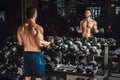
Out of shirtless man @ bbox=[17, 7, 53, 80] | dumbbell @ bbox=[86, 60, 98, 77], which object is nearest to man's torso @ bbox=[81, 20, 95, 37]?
dumbbell @ bbox=[86, 60, 98, 77]

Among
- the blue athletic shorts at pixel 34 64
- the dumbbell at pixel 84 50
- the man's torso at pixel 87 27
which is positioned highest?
the man's torso at pixel 87 27

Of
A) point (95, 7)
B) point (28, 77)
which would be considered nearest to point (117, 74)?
point (28, 77)

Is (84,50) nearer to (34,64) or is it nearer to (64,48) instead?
(64,48)

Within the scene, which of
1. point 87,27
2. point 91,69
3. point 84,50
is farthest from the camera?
point 87,27

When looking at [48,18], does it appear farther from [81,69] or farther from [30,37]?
[30,37]

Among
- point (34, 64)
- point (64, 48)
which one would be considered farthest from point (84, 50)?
point (34, 64)

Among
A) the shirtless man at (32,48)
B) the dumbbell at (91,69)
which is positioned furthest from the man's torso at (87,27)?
the shirtless man at (32,48)

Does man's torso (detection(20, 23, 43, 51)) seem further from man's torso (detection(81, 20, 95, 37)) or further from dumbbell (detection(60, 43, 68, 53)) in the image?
man's torso (detection(81, 20, 95, 37))

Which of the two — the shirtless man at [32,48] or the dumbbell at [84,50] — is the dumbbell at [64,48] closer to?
the dumbbell at [84,50]

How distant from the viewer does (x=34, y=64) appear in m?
5.00

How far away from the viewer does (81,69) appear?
6078mm

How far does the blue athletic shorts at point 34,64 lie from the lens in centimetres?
499

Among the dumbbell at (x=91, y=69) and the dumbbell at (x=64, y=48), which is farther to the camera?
the dumbbell at (x=64, y=48)

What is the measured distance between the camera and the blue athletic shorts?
499 centimetres
